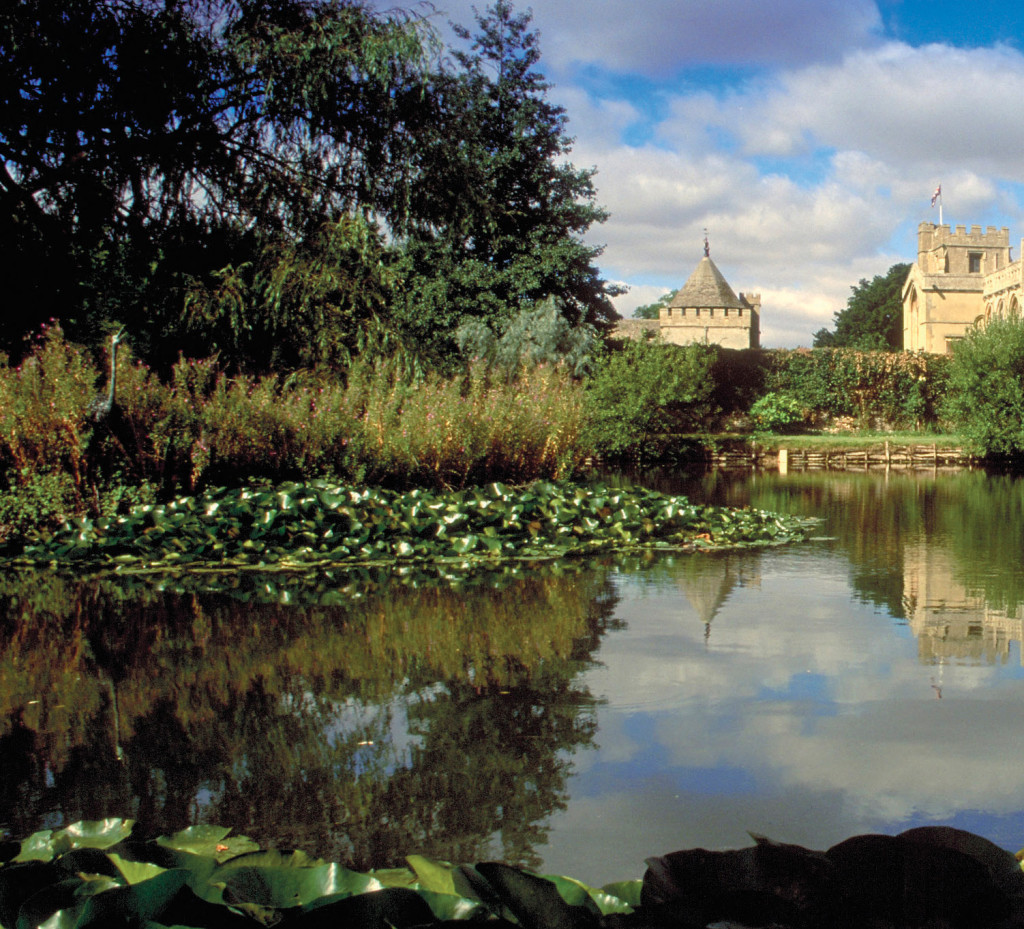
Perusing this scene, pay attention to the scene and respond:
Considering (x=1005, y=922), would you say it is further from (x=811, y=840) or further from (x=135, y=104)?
(x=135, y=104)

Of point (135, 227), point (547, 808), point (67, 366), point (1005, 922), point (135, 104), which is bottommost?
point (547, 808)

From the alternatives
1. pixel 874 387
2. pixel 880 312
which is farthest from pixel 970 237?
pixel 874 387

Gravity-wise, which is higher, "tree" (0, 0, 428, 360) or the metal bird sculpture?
"tree" (0, 0, 428, 360)

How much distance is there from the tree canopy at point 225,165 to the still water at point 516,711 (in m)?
7.16

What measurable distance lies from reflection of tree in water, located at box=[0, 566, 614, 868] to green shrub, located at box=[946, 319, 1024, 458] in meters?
21.1

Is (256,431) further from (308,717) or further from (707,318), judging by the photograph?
(707,318)

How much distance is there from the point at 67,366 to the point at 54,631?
4.65 m

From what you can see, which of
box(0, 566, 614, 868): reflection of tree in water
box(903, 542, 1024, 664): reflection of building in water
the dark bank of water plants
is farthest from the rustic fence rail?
the dark bank of water plants

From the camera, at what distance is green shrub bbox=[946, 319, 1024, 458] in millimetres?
23906

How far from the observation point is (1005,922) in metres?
1.54

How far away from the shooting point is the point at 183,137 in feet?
46.7

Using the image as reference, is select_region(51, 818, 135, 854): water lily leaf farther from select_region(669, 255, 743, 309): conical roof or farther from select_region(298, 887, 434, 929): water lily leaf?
select_region(669, 255, 743, 309): conical roof

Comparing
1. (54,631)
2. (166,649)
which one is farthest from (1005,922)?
(54,631)

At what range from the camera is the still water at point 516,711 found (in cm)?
296
